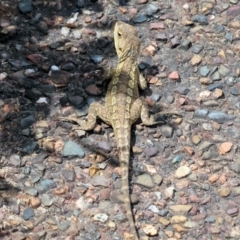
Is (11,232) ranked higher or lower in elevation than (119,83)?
lower

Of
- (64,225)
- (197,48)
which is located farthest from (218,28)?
(64,225)

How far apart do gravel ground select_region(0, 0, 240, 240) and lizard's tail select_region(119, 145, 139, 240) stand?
12 centimetres

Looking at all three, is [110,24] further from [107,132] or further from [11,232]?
[11,232]

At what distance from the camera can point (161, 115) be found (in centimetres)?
689

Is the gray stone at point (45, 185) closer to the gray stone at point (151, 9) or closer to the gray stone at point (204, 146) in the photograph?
the gray stone at point (204, 146)

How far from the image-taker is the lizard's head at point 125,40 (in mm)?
7266

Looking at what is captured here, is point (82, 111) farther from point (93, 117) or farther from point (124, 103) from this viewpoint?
point (124, 103)

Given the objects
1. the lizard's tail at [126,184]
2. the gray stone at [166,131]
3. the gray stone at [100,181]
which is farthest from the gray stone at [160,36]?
the gray stone at [100,181]

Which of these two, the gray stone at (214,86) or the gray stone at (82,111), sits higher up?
the gray stone at (214,86)

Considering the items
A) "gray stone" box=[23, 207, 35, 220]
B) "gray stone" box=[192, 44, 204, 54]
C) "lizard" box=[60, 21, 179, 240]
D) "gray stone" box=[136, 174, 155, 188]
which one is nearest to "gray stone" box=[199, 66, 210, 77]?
"gray stone" box=[192, 44, 204, 54]

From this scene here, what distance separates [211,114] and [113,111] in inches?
45.1

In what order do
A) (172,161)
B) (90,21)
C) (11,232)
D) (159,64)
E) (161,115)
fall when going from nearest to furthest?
(11,232), (172,161), (161,115), (159,64), (90,21)

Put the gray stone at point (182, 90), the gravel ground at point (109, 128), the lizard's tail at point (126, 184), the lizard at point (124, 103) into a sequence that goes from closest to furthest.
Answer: the lizard's tail at point (126, 184), the gravel ground at point (109, 128), the lizard at point (124, 103), the gray stone at point (182, 90)

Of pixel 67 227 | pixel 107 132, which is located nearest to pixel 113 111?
pixel 107 132
